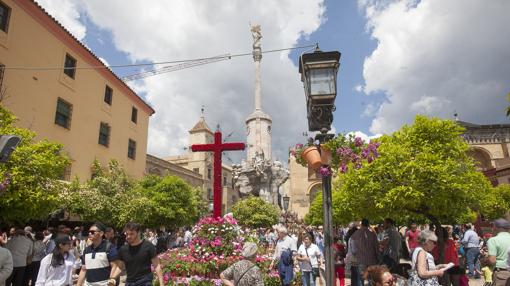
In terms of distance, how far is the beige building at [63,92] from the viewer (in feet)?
47.7

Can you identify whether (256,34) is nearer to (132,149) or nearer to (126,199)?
(132,149)

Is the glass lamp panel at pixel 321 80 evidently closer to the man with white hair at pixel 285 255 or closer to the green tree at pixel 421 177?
the man with white hair at pixel 285 255

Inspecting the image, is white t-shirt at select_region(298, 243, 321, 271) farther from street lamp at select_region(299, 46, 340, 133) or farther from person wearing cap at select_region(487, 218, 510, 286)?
street lamp at select_region(299, 46, 340, 133)

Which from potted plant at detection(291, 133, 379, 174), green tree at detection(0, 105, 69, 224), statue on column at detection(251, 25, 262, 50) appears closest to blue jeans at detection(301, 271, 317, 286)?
potted plant at detection(291, 133, 379, 174)

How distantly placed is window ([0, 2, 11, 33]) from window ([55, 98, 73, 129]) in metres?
4.53

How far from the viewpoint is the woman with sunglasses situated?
12.9 ft

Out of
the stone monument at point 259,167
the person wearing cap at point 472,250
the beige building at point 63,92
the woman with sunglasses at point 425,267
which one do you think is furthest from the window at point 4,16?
the person wearing cap at point 472,250

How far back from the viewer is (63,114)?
1800 cm

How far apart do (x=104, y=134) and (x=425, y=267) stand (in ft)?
71.2

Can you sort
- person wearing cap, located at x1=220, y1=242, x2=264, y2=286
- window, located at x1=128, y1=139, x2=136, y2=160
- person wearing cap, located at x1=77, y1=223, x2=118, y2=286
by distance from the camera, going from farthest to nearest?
1. window, located at x1=128, y1=139, x2=136, y2=160
2. person wearing cap, located at x1=77, y1=223, x2=118, y2=286
3. person wearing cap, located at x1=220, y1=242, x2=264, y2=286

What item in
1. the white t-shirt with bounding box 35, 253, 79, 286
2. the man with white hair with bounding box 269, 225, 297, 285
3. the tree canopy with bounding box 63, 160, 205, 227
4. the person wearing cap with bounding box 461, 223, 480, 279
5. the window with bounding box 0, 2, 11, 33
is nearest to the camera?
the white t-shirt with bounding box 35, 253, 79, 286

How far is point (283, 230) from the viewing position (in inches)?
300

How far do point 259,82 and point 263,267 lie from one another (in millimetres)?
22080

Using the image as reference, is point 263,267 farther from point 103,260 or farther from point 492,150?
point 492,150
